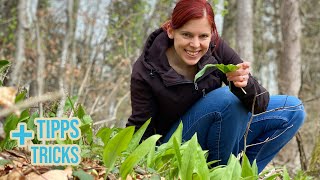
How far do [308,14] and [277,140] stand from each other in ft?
35.5

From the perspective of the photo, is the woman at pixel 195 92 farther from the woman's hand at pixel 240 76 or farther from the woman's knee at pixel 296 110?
the woman's hand at pixel 240 76

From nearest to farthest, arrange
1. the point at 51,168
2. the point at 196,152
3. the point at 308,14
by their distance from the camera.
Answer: the point at 51,168 → the point at 196,152 → the point at 308,14

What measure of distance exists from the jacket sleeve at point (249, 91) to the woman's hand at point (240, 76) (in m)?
0.12

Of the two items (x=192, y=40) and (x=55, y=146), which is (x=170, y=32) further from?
(x=55, y=146)

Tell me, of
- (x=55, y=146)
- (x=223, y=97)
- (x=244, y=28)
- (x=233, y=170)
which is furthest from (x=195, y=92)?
(x=244, y=28)

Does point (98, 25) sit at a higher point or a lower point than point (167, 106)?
higher

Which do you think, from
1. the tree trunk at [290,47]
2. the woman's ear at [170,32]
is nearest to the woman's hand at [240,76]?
the woman's ear at [170,32]

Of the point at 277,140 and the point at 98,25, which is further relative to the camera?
the point at 98,25

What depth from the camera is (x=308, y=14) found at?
1355cm

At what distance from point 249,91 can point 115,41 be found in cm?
749

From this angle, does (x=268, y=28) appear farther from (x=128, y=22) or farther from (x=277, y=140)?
(x=277, y=140)

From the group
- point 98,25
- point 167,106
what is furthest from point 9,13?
point 167,106

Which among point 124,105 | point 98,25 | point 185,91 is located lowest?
point 124,105

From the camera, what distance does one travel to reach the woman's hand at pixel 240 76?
→ 8.75ft
